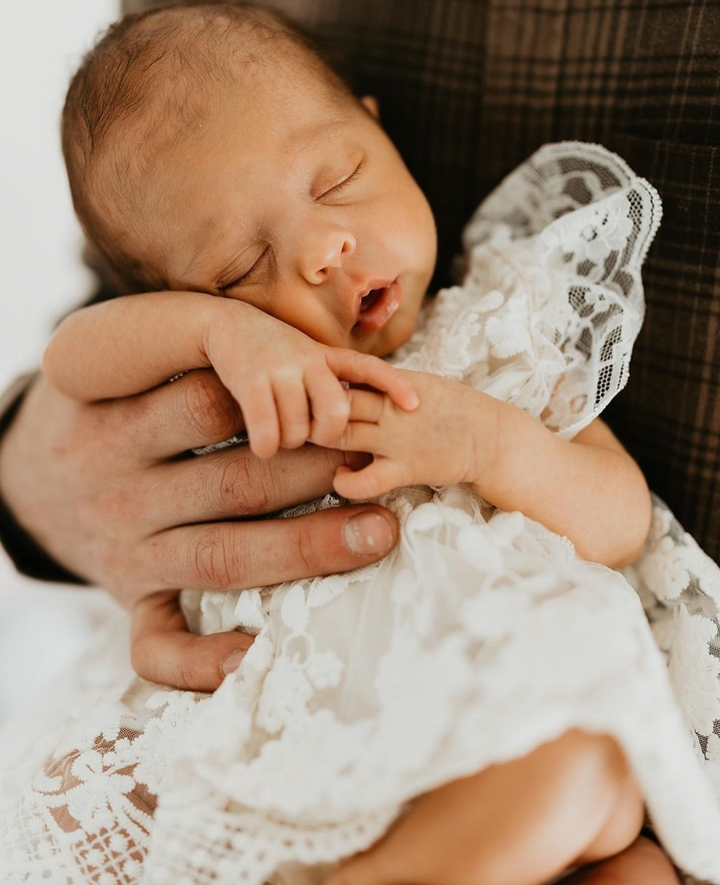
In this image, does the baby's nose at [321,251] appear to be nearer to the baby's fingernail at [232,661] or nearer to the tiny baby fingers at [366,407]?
the tiny baby fingers at [366,407]

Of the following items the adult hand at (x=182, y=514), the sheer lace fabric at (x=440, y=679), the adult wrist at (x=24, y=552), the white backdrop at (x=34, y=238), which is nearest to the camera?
the sheer lace fabric at (x=440, y=679)

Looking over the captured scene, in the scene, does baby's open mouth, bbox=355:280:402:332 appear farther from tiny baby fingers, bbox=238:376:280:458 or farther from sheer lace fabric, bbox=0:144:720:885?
tiny baby fingers, bbox=238:376:280:458

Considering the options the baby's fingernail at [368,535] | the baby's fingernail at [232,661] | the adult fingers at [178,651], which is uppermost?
the baby's fingernail at [368,535]

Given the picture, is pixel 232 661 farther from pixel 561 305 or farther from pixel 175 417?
pixel 561 305

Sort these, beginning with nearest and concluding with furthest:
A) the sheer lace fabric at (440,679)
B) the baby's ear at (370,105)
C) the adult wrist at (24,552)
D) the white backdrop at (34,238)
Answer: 1. the sheer lace fabric at (440,679)
2. the baby's ear at (370,105)
3. the adult wrist at (24,552)
4. the white backdrop at (34,238)

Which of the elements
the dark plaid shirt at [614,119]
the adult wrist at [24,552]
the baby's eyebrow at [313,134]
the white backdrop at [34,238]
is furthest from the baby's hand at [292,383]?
the white backdrop at [34,238]

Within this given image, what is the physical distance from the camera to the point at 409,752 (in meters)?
0.66

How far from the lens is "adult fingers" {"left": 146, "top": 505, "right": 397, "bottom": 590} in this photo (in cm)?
85

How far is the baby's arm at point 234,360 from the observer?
79 cm

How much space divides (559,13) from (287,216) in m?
0.57

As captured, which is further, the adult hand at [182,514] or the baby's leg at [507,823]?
the adult hand at [182,514]

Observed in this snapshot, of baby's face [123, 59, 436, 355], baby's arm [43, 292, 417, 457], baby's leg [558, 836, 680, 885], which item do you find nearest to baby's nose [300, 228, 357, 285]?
baby's face [123, 59, 436, 355]

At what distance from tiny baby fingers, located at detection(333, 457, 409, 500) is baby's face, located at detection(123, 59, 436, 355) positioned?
268 millimetres

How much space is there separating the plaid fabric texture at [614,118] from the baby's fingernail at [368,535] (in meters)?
0.48
